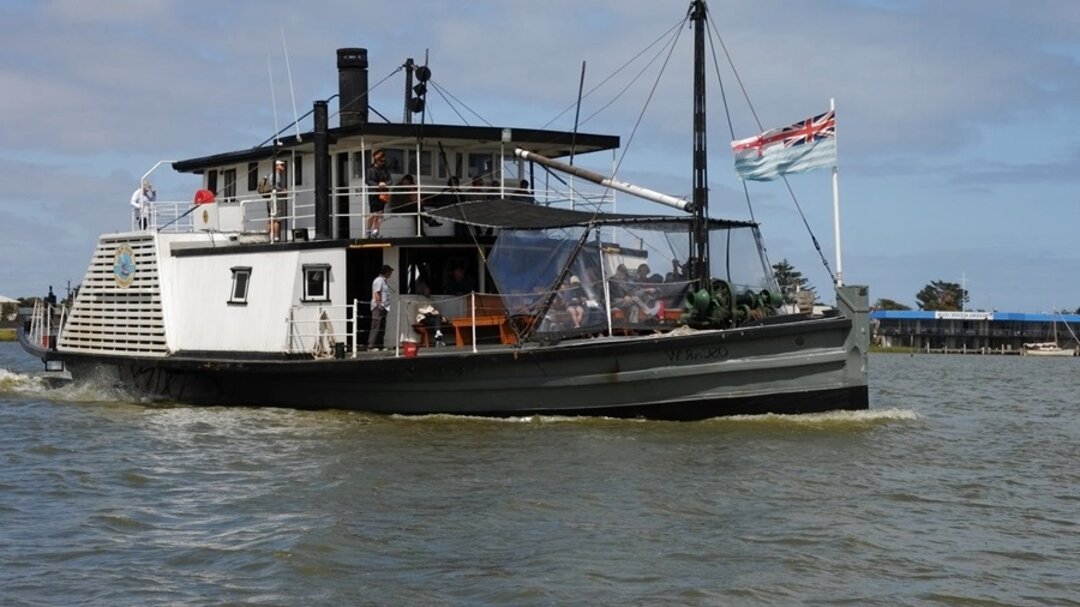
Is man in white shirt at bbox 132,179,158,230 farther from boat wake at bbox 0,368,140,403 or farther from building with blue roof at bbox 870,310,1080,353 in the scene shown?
building with blue roof at bbox 870,310,1080,353

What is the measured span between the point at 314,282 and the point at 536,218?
3533mm

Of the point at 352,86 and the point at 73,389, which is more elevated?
the point at 352,86

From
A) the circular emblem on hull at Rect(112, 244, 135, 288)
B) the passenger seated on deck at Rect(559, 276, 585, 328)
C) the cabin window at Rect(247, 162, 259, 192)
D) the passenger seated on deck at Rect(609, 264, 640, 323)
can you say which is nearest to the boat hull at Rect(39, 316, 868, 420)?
the passenger seated on deck at Rect(559, 276, 585, 328)

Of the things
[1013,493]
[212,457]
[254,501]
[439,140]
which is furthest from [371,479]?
[439,140]

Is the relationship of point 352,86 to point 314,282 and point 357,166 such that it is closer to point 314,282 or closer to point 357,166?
point 357,166

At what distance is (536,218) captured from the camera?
1905 centimetres

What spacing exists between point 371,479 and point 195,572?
150 inches

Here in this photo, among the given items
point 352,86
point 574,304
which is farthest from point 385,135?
point 574,304

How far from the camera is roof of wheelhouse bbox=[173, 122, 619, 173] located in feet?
67.5

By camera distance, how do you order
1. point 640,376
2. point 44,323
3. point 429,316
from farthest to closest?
point 44,323, point 429,316, point 640,376

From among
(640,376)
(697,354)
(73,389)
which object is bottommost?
(73,389)

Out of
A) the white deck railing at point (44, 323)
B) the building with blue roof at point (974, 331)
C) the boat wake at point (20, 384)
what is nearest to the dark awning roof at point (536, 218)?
the white deck railing at point (44, 323)

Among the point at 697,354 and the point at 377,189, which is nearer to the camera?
the point at 697,354

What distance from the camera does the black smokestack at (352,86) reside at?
22.8 meters
